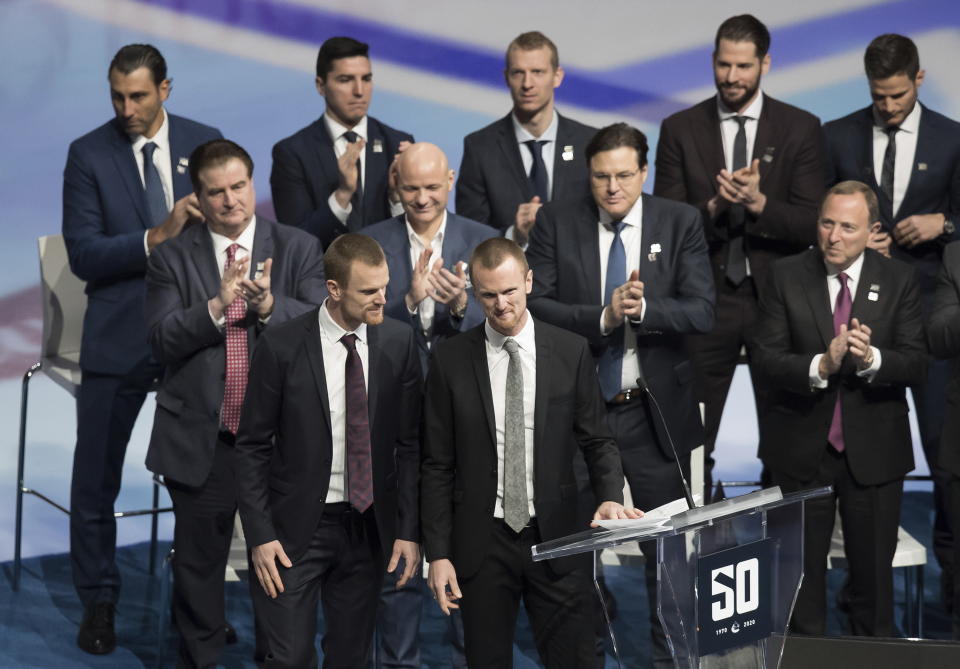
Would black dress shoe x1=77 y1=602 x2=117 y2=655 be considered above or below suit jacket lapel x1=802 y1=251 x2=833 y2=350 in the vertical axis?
below

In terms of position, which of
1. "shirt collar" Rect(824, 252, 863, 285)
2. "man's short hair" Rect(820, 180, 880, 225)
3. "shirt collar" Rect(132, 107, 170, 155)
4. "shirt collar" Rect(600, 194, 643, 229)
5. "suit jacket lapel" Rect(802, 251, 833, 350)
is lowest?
"suit jacket lapel" Rect(802, 251, 833, 350)

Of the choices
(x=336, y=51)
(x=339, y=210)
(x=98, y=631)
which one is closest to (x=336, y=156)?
(x=339, y=210)

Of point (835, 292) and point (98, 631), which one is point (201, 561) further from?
point (835, 292)

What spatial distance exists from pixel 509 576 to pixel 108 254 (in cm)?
197

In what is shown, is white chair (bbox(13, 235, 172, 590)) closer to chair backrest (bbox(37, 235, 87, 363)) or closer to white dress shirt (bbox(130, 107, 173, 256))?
chair backrest (bbox(37, 235, 87, 363))

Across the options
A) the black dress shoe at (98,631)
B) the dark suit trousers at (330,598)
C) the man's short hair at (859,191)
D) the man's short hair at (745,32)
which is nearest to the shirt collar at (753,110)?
the man's short hair at (745,32)

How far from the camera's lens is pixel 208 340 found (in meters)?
4.35

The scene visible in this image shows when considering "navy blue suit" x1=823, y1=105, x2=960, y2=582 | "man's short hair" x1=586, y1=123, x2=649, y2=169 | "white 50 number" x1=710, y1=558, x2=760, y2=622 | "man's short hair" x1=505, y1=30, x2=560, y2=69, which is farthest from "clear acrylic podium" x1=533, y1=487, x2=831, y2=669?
"man's short hair" x1=505, y1=30, x2=560, y2=69

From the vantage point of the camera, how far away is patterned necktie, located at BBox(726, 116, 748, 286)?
512 centimetres

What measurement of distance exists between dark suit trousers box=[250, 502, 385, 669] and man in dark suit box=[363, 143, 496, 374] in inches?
32.2

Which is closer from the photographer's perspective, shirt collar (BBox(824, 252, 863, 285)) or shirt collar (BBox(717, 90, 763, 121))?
shirt collar (BBox(824, 252, 863, 285))

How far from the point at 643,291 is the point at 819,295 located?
553mm

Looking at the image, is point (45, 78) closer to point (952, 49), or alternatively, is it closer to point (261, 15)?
point (261, 15)

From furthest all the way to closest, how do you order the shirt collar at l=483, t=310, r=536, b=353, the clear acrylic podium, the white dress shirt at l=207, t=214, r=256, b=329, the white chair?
the white chair < the white dress shirt at l=207, t=214, r=256, b=329 < the shirt collar at l=483, t=310, r=536, b=353 < the clear acrylic podium
